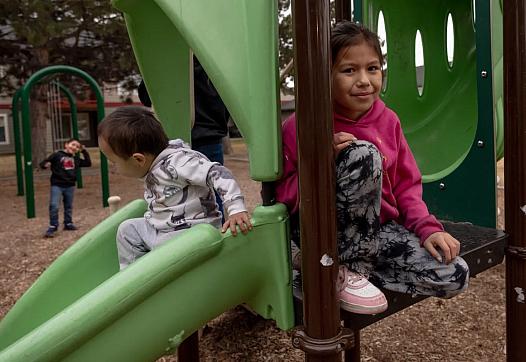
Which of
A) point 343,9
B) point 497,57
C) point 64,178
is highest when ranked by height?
point 343,9

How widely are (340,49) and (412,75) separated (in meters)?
1.67

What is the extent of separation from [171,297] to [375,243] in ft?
1.78

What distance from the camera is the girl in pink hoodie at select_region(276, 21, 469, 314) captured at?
Result: 1272mm

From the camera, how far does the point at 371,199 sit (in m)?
1.30

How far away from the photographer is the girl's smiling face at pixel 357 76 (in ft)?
4.52

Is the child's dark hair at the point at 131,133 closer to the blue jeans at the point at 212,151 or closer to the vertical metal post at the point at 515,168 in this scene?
the blue jeans at the point at 212,151

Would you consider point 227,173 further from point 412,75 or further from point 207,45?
point 412,75

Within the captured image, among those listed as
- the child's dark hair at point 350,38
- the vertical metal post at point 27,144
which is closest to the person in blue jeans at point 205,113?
the child's dark hair at point 350,38

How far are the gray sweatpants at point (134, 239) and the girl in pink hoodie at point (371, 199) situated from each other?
1.64ft

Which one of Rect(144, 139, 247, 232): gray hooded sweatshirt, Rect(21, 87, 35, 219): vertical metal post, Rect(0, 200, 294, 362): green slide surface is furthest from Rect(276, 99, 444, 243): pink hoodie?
Rect(21, 87, 35, 219): vertical metal post

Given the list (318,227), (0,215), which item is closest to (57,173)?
(0,215)

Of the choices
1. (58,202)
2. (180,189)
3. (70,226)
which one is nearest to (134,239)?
(180,189)

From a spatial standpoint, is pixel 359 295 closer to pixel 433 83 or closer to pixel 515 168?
pixel 515 168

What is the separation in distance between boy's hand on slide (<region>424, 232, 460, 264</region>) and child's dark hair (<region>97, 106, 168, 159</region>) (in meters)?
0.85
